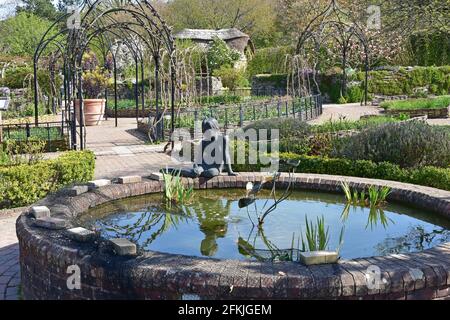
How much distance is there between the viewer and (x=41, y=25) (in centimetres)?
4625

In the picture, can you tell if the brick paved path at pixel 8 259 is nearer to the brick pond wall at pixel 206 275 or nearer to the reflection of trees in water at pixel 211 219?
the brick pond wall at pixel 206 275

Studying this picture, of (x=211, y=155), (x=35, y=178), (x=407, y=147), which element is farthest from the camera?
(x=407, y=147)

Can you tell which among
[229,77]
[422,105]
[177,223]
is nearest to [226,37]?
[229,77]

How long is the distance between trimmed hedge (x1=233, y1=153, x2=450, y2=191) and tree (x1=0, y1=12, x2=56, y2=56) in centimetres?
3628

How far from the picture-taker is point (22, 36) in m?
43.2

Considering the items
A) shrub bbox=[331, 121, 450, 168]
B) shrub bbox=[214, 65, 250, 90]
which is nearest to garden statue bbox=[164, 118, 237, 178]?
shrub bbox=[331, 121, 450, 168]

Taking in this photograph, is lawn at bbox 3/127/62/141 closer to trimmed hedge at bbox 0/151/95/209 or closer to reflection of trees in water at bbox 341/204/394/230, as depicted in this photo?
trimmed hedge at bbox 0/151/95/209

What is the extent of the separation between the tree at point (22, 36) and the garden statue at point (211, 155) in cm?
3735

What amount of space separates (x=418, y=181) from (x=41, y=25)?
4398 centimetres

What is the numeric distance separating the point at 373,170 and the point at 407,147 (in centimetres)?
98

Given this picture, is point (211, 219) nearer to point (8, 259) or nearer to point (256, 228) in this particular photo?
Answer: point (256, 228)

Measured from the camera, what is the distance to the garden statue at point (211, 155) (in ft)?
Answer: 24.2

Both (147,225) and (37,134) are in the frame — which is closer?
(147,225)

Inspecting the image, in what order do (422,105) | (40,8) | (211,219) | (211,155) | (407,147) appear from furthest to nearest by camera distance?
(40,8) → (422,105) → (407,147) → (211,155) → (211,219)
